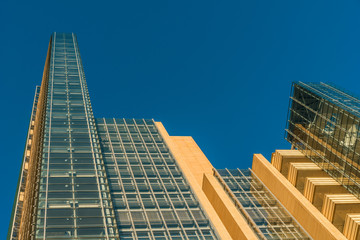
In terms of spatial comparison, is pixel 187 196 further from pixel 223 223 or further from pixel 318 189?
pixel 318 189

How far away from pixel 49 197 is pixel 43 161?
34.2 feet

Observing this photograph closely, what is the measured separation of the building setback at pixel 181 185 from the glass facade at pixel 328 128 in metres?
0.15

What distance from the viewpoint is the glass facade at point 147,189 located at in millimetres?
59281

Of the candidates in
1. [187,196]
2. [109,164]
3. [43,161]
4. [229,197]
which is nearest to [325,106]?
[229,197]

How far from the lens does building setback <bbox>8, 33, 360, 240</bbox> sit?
182 feet

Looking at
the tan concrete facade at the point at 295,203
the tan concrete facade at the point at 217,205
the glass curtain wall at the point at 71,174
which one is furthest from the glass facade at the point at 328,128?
the glass curtain wall at the point at 71,174

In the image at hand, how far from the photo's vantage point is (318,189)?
65812 mm

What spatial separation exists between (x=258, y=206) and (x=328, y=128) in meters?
15.1

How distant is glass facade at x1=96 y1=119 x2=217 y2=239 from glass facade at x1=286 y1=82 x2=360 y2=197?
63.3 ft

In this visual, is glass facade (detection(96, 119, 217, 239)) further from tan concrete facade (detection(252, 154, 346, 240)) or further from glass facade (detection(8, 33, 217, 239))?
tan concrete facade (detection(252, 154, 346, 240))

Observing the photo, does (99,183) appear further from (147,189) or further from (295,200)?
(295,200)

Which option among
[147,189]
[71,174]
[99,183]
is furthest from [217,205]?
[71,174]

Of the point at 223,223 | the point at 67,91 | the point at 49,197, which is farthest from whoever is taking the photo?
the point at 67,91

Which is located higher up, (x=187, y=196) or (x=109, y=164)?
(x=109, y=164)
